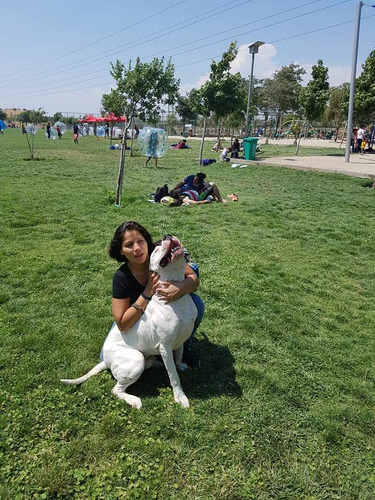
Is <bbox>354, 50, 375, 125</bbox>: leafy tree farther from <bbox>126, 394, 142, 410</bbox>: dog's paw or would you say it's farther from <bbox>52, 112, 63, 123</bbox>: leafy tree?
<bbox>52, 112, 63, 123</bbox>: leafy tree

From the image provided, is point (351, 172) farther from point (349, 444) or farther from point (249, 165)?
point (349, 444)

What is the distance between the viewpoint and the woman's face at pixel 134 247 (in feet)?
9.00

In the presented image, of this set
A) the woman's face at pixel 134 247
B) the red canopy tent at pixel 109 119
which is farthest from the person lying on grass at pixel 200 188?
the red canopy tent at pixel 109 119

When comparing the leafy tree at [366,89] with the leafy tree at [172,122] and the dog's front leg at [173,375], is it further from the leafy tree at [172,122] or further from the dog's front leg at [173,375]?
the leafy tree at [172,122]

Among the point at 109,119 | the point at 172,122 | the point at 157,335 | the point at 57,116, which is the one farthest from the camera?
the point at 57,116

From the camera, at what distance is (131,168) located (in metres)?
16.1

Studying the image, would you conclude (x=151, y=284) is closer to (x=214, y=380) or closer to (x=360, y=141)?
(x=214, y=380)

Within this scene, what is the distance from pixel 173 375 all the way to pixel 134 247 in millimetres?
974

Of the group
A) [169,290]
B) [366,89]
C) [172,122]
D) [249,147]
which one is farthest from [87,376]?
[172,122]

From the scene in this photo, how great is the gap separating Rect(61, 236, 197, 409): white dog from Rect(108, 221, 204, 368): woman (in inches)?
2.1

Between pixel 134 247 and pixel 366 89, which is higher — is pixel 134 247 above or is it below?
below

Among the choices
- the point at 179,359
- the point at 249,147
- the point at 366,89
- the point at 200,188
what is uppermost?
the point at 366,89

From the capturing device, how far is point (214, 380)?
3.11m

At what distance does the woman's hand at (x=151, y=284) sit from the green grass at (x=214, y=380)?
81 cm
